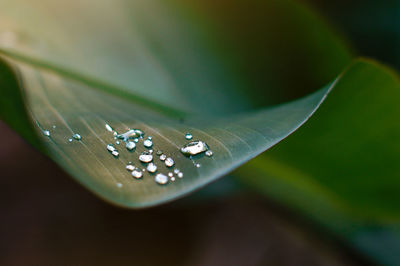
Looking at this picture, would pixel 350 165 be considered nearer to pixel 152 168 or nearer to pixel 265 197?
pixel 265 197

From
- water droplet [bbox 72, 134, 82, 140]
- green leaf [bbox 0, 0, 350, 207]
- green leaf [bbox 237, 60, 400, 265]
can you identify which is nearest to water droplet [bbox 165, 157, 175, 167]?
green leaf [bbox 0, 0, 350, 207]

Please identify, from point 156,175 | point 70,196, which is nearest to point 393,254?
point 156,175

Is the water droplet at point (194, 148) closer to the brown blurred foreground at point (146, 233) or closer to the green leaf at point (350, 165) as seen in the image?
the green leaf at point (350, 165)

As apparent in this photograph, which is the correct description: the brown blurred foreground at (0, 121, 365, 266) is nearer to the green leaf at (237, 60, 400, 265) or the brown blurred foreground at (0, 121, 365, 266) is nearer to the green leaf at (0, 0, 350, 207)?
the green leaf at (237, 60, 400, 265)

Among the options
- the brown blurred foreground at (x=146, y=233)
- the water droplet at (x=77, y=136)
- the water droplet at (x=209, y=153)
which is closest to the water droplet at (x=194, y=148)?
the water droplet at (x=209, y=153)

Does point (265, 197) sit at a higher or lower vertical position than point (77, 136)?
lower

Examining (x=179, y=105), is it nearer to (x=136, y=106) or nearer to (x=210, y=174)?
(x=136, y=106)

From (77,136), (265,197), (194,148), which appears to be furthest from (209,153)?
(265,197)

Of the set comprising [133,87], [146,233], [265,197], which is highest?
[133,87]
